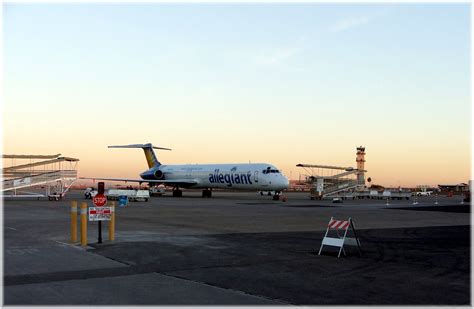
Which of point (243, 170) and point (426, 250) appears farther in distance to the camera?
point (243, 170)

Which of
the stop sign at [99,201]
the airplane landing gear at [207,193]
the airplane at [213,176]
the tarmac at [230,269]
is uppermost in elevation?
the airplane at [213,176]

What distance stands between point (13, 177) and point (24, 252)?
1341 inches

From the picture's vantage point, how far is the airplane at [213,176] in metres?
53.9

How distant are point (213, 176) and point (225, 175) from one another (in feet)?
7.74

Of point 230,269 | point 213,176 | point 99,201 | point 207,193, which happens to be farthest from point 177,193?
point 230,269

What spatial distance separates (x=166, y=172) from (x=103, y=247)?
55154mm

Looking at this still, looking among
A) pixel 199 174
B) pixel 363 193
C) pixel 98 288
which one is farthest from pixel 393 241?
pixel 363 193

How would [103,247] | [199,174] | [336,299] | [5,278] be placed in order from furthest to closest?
[199,174], [103,247], [5,278], [336,299]

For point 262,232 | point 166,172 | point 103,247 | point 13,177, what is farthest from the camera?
point 166,172

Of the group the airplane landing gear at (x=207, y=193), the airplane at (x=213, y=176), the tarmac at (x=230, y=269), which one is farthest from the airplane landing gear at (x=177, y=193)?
the tarmac at (x=230, y=269)

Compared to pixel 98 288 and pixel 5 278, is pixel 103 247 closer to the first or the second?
pixel 5 278

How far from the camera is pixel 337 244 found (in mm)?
12648

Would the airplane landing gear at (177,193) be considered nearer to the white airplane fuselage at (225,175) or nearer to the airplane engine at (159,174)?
the white airplane fuselage at (225,175)

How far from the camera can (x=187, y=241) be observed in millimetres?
15234
